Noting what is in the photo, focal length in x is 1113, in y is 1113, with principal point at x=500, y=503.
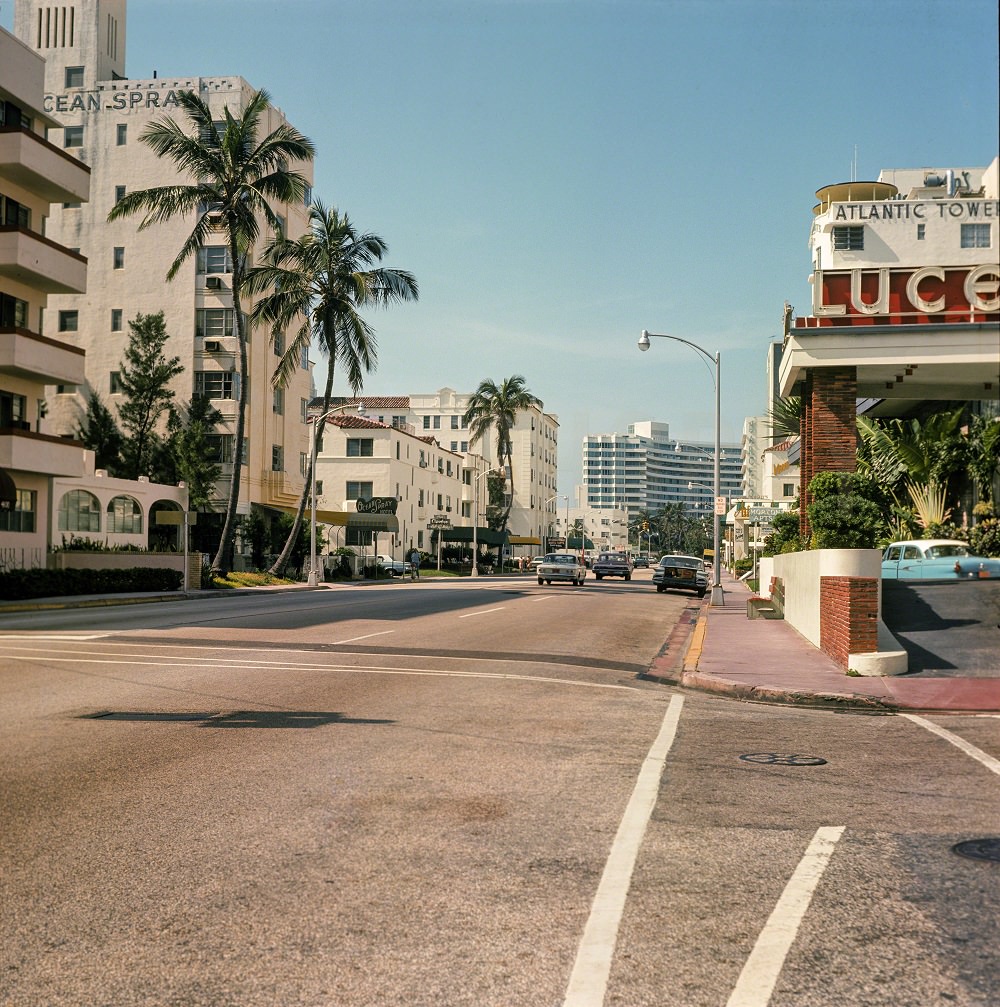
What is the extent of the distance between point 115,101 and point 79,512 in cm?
3362

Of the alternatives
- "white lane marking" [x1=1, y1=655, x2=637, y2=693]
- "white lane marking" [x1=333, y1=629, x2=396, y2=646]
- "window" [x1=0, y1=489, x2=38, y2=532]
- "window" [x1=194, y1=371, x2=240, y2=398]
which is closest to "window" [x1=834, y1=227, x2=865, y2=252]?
"white lane marking" [x1=1, y1=655, x2=637, y2=693]

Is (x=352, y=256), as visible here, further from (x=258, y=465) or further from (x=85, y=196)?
(x=258, y=465)

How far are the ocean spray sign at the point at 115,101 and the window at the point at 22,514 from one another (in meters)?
35.5

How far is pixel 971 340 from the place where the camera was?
302 centimetres

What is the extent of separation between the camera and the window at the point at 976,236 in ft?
9.28

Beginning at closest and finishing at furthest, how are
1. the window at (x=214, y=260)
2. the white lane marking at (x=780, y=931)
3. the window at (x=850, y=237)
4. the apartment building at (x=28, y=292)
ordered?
the white lane marking at (x=780, y=931) < the window at (x=850, y=237) < the apartment building at (x=28, y=292) < the window at (x=214, y=260)

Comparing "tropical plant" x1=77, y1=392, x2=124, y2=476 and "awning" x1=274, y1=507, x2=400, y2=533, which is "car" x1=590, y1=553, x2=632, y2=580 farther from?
"tropical plant" x1=77, y1=392, x2=124, y2=476

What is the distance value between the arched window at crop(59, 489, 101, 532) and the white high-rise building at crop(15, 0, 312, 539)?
1741cm

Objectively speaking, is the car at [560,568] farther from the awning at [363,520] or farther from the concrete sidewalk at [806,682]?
the concrete sidewalk at [806,682]

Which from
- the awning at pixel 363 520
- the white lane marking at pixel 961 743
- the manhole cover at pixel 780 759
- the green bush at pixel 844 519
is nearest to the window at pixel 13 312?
the awning at pixel 363 520

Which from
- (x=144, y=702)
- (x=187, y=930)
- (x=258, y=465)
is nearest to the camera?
(x=187, y=930)

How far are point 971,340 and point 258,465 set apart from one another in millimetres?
65097

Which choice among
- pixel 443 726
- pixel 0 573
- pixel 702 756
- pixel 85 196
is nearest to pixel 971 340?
pixel 702 756

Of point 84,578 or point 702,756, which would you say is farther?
point 84,578
